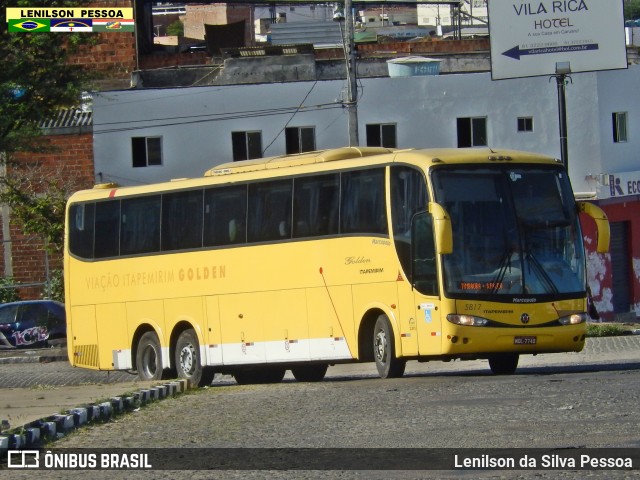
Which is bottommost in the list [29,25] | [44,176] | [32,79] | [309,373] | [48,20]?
[309,373]

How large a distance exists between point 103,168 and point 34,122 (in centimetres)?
1276

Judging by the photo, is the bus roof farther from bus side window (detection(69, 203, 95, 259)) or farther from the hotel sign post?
the hotel sign post

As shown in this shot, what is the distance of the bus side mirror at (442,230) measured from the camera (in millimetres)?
17891

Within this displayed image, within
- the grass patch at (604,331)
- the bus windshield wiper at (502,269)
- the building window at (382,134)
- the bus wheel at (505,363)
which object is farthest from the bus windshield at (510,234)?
the building window at (382,134)

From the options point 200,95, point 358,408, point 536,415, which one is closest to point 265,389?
point 358,408

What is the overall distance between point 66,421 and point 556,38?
2888cm

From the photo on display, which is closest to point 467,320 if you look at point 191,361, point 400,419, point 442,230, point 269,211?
point 442,230

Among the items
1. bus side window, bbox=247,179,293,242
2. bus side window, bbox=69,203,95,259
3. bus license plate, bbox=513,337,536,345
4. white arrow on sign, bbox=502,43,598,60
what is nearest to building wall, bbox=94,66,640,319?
white arrow on sign, bbox=502,43,598,60

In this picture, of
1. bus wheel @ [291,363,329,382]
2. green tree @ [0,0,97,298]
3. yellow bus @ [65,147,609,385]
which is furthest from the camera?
green tree @ [0,0,97,298]

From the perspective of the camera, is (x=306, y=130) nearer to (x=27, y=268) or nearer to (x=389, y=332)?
(x=27, y=268)

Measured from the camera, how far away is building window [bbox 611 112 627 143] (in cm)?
4606

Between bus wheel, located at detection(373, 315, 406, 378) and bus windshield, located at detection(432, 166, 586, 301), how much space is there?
142 cm

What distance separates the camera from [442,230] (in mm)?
17891

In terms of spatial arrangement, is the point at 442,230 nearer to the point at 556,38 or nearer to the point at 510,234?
the point at 510,234
